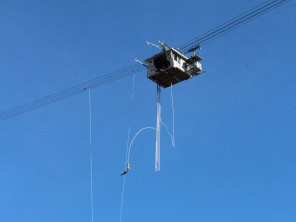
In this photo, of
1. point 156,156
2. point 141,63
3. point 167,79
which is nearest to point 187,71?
point 167,79

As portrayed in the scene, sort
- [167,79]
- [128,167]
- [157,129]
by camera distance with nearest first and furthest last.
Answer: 1. [128,167]
2. [157,129]
3. [167,79]

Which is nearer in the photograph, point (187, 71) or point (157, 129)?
point (157, 129)

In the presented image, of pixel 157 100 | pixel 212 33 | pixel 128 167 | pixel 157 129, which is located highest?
pixel 212 33

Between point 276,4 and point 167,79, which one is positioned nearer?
point 276,4

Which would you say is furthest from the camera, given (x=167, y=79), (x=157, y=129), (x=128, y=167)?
(x=167, y=79)

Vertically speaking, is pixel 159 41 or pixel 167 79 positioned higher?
pixel 159 41

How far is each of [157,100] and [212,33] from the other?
394 cm

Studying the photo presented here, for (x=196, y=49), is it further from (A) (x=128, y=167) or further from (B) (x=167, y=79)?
(A) (x=128, y=167)

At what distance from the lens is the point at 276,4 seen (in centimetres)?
Result: 1585

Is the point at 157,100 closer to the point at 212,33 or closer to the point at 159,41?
the point at 159,41

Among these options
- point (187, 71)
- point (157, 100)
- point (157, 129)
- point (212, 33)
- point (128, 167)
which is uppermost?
point (212, 33)

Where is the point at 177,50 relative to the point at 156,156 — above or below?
above

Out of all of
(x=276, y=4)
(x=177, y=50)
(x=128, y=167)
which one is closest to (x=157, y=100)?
(x=177, y=50)

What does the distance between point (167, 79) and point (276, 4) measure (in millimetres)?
5675
